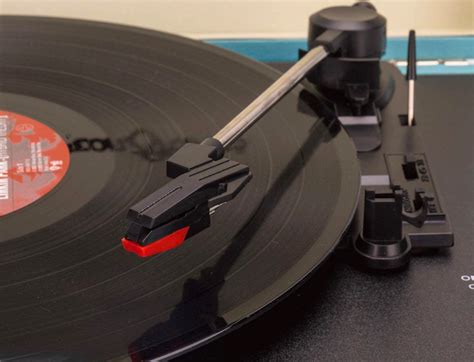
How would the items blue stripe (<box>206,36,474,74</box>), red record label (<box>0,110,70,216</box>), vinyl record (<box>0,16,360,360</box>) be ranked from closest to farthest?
vinyl record (<box>0,16,360,360</box>) < red record label (<box>0,110,70,216</box>) < blue stripe (<box>206,36,474,74</box>)

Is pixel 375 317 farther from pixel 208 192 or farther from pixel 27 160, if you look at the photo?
pixel 27 160

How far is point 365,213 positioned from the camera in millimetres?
871

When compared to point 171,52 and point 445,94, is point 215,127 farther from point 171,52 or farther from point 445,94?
point 445,94

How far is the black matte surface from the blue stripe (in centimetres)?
39

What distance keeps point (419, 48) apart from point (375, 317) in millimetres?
591

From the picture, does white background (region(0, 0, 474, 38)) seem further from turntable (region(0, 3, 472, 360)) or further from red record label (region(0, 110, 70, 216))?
red record label (region(0, 110, 70, 216))

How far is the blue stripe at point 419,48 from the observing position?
1.31m

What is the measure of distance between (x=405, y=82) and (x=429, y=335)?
1.54ft

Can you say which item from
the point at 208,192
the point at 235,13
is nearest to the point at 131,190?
the point at 208,192

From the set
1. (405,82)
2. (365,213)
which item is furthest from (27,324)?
(405,82)

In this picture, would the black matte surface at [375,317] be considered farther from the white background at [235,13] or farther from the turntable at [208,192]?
the white background at [235,13]

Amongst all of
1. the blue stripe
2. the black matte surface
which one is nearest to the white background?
the blue stripe

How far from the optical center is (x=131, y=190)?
91 centimetres

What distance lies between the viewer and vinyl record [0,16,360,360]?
0.73 m
